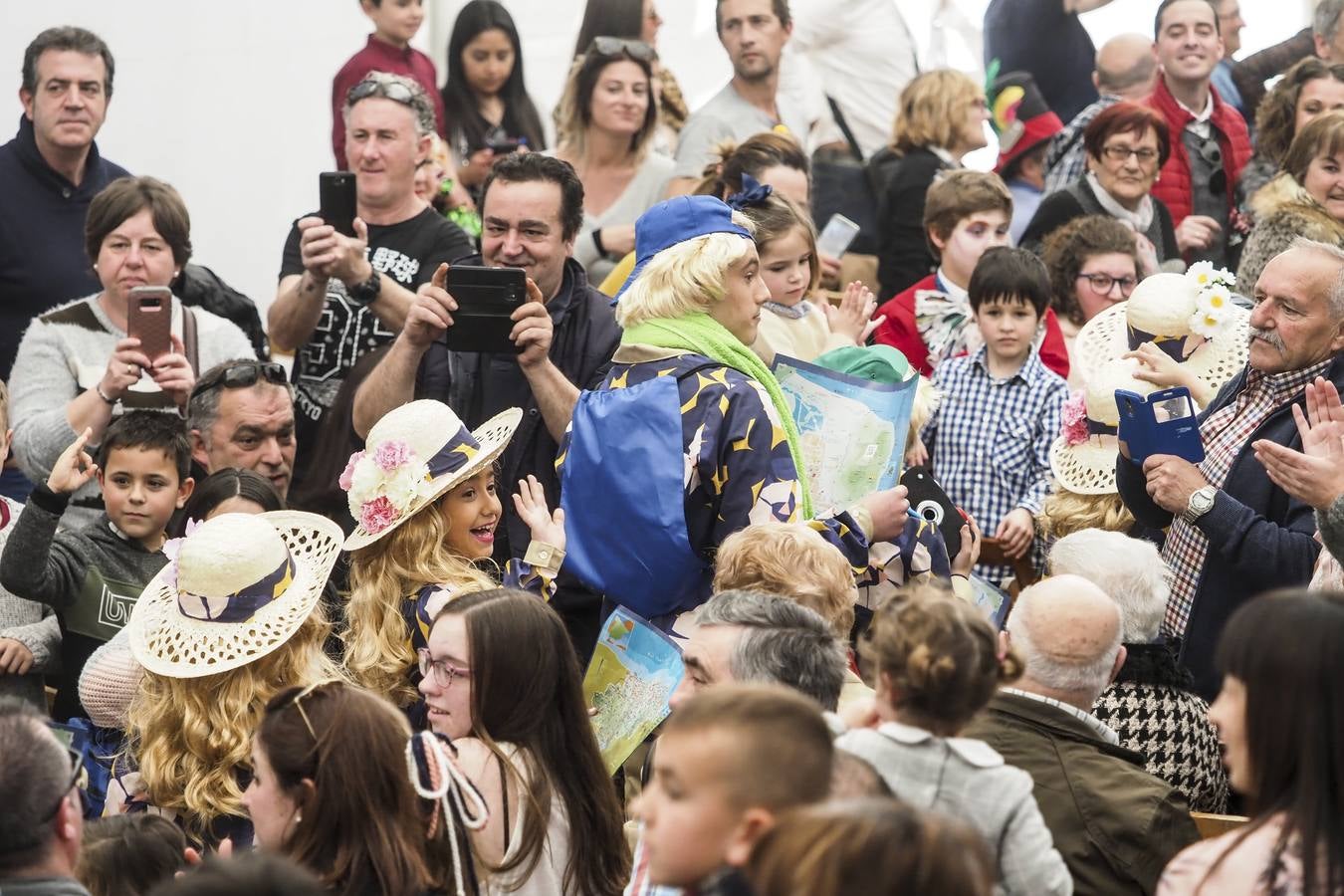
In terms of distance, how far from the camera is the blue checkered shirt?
20.9ft

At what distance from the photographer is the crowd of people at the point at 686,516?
3180 millimetres

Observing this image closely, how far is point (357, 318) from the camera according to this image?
6.64 meters

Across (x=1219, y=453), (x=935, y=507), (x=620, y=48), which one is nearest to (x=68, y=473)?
(x=935, y=507)

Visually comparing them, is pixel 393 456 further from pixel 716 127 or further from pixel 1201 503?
pixel 716 127

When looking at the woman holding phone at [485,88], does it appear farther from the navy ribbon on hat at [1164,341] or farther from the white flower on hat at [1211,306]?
the white flower on hat at [1211,306]

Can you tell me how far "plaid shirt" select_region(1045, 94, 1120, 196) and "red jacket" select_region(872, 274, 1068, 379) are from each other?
125 centimetres

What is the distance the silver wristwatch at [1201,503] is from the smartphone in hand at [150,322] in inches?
120

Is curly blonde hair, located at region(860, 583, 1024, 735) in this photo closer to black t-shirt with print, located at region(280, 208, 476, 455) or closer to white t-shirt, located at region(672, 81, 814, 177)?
black t-shirt with print, located at region(280, 208, 476, 455)

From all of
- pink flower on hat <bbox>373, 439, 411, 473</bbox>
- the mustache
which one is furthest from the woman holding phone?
the mustache

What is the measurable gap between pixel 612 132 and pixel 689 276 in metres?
2.89

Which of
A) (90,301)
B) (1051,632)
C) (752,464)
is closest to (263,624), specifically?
(752,464)

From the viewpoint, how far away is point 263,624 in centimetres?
454

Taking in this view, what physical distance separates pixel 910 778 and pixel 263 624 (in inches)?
75.4

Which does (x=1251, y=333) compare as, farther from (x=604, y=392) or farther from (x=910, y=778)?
(x=910, y=778)
